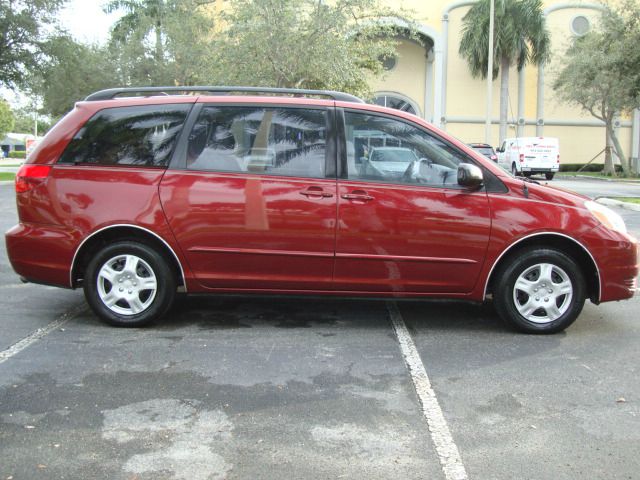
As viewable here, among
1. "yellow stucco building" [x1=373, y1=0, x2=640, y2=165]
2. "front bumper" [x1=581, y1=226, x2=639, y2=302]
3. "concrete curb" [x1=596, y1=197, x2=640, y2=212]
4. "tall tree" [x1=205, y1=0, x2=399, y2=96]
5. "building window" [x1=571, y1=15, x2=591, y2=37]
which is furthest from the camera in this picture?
"building window" [x1=571, y1=15, x2=591, y2=37]

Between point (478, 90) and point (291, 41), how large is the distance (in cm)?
2498

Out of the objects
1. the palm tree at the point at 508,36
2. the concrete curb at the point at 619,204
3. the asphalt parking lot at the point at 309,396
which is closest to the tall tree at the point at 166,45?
the palm tree at the point at 508,36

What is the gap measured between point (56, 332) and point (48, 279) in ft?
1.44

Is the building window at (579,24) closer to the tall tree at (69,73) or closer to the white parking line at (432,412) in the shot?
the tall tree at (69,73)

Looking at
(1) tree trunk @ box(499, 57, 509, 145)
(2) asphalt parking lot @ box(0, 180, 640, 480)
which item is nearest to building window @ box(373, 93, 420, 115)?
(1) tree trunk @ box(499, 57, 509, 145)

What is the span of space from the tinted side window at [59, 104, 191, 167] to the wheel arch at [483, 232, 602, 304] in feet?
9.13

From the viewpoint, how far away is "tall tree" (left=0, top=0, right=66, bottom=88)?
23938 mm

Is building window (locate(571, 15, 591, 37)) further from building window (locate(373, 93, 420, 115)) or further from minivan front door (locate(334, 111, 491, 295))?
minivan front door (locate(334, 111, 491, 295))

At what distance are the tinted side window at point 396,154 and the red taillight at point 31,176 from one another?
245cm

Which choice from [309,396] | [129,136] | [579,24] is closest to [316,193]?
[129,136]

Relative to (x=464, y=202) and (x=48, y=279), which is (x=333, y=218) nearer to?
(x=464, y=202)

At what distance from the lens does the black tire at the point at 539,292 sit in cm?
510

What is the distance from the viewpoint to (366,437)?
11.0 ft

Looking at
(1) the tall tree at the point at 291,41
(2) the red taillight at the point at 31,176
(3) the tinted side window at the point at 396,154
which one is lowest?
(2) the red taillight at the point at 31,176
